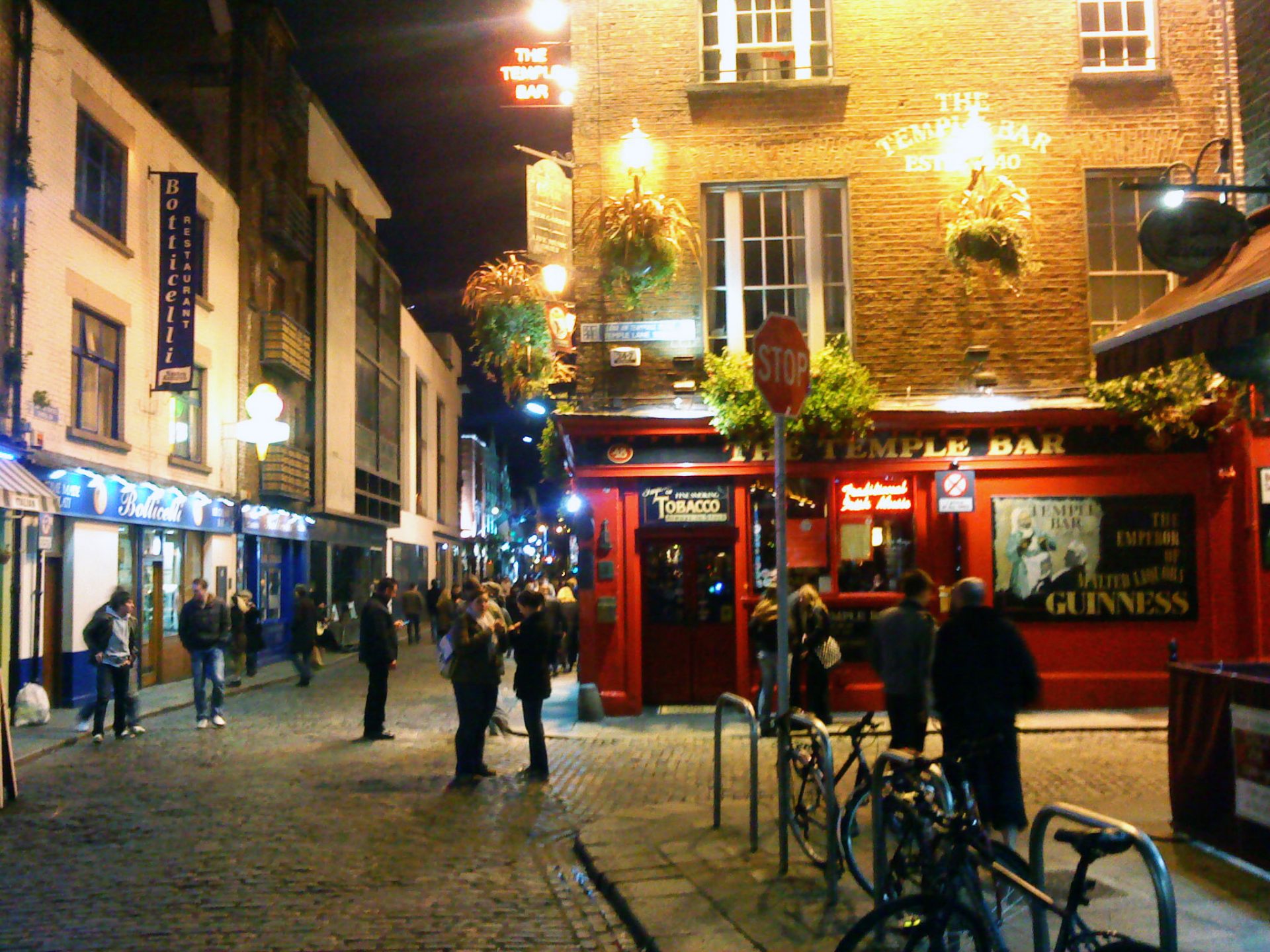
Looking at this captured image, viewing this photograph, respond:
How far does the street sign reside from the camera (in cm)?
1482

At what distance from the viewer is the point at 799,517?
15.5 metres

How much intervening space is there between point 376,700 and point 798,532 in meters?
5.58

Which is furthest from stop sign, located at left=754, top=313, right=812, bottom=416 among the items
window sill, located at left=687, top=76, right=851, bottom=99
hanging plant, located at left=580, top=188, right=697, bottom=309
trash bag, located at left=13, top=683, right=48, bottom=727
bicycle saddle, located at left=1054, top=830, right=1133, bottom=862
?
trash bag, located at left=13, top=683, right=48, bottom=727

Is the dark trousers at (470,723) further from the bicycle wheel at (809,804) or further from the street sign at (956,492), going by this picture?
the street sign at (956,492)

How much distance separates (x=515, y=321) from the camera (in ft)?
55.6

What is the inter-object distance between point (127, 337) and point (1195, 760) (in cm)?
1763

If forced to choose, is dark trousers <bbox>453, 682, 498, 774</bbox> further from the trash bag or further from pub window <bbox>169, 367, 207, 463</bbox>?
pub window <bbox>169, 367, 207, 463</bbox>

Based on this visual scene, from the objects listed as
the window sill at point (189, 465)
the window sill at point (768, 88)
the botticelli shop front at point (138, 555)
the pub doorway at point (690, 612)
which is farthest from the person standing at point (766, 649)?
the window sill at point (189, 465)

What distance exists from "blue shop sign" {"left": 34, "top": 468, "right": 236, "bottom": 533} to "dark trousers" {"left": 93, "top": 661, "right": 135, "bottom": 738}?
285cm

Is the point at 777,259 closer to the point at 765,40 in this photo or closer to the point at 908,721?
the point at 765,40

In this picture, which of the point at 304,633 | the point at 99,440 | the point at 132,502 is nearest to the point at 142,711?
the point at 132,502

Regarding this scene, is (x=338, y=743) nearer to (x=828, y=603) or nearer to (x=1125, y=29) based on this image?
(x=828, y=603)

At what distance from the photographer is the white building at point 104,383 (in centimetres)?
1720

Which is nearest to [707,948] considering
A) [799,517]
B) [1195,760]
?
[1195,760]
